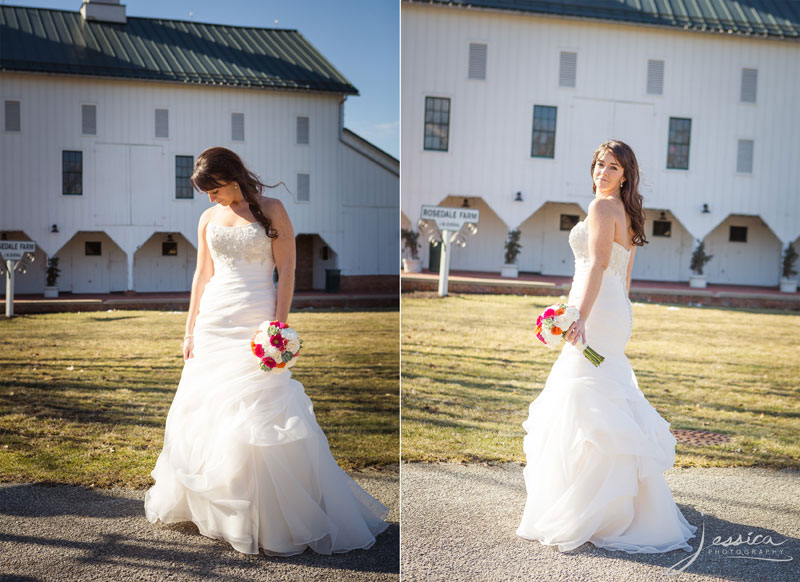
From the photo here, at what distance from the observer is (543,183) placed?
7.43 metres

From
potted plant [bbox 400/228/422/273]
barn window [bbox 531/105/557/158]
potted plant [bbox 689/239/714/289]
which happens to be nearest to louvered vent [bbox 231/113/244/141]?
potted plant [bbox 400/228/422/273]

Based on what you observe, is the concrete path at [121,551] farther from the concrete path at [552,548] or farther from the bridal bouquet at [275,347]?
the bridal bouquet at [275,347]

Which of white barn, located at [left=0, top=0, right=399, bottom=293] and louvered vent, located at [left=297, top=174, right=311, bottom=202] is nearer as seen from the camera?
white barn, located at [left=0, top=0, right=399, bottom=293]

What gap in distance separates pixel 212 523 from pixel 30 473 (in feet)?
3.65

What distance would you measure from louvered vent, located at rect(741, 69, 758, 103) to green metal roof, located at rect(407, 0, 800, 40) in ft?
1.12

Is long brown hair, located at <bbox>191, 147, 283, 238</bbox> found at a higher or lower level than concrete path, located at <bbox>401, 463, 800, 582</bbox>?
higher

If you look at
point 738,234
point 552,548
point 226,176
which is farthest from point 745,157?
point 226,176

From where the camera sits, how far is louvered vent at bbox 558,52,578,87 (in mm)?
7305

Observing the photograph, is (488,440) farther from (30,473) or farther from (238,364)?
(30,473)

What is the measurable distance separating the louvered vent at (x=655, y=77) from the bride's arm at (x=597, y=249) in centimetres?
469

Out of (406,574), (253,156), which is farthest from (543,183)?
(406,574)

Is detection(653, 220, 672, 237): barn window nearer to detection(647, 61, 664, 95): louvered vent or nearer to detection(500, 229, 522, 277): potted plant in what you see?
detection(647, 61, 664, 95): louvered vent

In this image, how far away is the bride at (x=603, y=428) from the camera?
3.02 meters


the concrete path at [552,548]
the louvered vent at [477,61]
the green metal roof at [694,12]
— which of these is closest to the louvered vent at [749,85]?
the green metal roof at [694,12]
